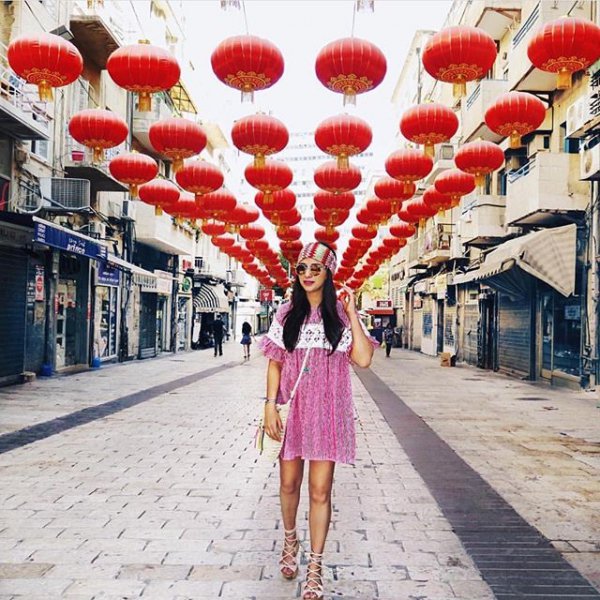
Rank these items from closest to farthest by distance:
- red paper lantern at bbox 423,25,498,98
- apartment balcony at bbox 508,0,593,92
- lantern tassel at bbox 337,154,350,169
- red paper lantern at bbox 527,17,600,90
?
red paper lantern at bbox 527,17,600,90
red paper lantern at bbox 423,25,498,98
lantern tassel at bbox 337,154,350,169
apartment balcony at bbox 508,0,593,92

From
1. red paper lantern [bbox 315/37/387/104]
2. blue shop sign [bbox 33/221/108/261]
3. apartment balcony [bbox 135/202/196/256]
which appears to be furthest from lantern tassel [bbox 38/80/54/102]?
apartment balcony [bbox 135/202/196/256]

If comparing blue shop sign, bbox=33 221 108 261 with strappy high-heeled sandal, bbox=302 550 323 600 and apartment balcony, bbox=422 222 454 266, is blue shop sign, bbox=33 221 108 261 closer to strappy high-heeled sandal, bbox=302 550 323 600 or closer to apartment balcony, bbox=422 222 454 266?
strappy high-heeled sandal, bbox=302 550 323 600

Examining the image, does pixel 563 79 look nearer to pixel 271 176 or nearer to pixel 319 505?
pixel 271 176

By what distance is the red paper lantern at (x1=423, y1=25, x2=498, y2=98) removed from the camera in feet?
26.8

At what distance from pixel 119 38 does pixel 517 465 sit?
17.2m

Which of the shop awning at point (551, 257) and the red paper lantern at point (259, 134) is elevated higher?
the red paper lantern at point (259, 134)

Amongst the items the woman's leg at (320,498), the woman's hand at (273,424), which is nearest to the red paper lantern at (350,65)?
the woman's hand at (273,424)

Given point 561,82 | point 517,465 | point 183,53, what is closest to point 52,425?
point 517,465

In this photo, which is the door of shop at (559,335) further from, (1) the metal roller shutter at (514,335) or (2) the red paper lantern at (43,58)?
(2) the red paper lantern at (43,58)

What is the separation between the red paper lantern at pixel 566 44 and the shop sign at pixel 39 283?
1268 cm

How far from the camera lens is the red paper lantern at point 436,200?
14919mm

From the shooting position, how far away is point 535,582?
368cm

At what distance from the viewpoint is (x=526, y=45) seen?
688 inches

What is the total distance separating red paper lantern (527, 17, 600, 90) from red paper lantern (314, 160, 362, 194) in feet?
17.1
